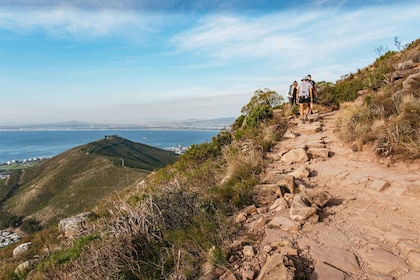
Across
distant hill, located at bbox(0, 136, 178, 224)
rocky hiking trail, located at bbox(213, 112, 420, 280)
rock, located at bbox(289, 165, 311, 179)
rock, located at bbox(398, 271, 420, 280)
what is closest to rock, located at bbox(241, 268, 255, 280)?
rocky hiking trail, located at bbox(213, 112, 420, 280)

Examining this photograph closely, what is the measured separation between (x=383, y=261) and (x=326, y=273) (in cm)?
79

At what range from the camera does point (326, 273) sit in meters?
3.51

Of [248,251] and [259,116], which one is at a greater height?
[259,116]

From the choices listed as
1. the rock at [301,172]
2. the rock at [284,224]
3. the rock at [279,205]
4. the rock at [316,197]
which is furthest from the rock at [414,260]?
the rock at [301,172]

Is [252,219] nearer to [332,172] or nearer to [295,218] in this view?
[295,218]

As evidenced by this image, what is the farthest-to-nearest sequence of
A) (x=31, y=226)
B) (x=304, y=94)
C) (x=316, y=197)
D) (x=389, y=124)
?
1. (x=31, y=226)
2. (x=304, y=94)
3. (x=389, y=124)
4. (x=316, y=197)

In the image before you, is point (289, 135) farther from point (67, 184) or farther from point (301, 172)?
point (67, 184)

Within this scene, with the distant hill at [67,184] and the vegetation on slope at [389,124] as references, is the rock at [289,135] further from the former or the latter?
the distant hill at [67,184]

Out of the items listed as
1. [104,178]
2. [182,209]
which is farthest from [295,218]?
[104,178]

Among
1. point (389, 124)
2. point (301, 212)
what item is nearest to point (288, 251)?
point (301, 212)

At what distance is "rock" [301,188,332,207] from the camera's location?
209 inches

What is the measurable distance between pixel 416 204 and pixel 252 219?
2860 millimetres

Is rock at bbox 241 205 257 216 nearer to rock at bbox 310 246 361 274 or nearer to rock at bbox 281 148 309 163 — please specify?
rock at bbox 310 246 361 274

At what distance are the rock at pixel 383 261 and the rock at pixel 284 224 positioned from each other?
1.05m
